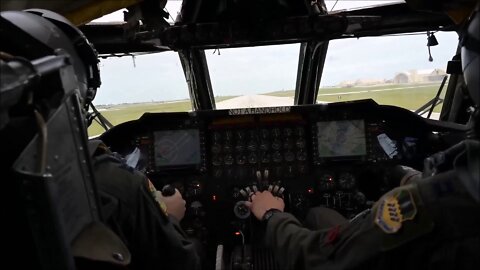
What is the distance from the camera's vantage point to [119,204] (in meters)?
1.18

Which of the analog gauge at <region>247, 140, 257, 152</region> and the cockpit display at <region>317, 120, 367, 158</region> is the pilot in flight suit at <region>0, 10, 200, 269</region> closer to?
the analog gauge at <region>247, 140, 257, 152</region>

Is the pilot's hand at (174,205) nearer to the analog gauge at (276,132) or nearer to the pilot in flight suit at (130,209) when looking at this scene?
the pilot in flight suit at (130,209)

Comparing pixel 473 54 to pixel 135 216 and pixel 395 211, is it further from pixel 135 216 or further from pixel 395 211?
pixel 135 216

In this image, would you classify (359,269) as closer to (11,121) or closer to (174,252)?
(174,252)

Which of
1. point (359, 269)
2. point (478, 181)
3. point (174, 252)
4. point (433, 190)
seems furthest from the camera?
point (174, 252)

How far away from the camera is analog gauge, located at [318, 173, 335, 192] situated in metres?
2.83

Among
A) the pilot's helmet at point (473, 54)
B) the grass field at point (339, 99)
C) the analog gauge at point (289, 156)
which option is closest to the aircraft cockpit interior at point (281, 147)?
the analog gauge at point (289, 156)

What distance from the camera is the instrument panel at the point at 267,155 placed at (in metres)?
2.79

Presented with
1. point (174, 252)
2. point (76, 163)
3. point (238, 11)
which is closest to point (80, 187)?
point (76, 163)

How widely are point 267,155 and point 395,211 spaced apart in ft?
5.96

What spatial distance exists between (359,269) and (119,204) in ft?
2.14

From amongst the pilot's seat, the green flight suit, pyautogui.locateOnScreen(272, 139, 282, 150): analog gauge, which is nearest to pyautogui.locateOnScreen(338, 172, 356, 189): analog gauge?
pyautogui.locateOnScreen(272, 139, 282, 150): analog gauge

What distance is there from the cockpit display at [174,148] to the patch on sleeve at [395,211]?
1858mm

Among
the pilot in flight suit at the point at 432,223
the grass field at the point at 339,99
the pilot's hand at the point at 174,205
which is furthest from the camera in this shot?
the grass field at the point at 339,99
